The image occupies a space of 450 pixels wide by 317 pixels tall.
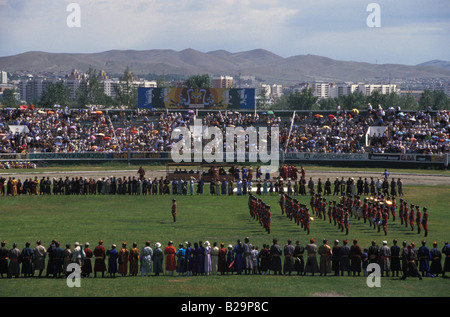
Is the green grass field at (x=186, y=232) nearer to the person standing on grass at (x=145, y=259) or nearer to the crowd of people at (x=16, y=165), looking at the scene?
the person standing on grass at (x=145, y=259)

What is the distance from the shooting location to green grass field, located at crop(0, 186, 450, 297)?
61.4 feet

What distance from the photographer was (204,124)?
72.1 metres

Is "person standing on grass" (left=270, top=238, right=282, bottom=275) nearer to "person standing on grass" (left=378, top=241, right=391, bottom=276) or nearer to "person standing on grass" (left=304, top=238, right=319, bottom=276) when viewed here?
"person standing on grass" (left=304, top=238, right=319, bottom=276)

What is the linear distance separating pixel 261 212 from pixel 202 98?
45.5 metres

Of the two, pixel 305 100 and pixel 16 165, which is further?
pixel 305 100

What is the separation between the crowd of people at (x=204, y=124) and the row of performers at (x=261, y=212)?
32.3 metres

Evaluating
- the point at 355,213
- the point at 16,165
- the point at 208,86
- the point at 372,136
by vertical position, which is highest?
the point at 208,86

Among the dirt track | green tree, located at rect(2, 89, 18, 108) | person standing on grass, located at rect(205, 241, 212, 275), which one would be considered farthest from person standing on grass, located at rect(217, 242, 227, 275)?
green tree, located at rect(2, 89, 18, 108)

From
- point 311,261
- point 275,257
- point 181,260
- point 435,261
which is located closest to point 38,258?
point 181,260

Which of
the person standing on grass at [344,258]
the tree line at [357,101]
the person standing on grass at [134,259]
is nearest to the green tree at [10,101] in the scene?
the tree line at [357,101]

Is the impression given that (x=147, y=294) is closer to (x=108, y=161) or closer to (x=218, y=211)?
(x=218, y=211)

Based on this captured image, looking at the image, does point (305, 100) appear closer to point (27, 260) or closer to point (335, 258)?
point (335, 258)

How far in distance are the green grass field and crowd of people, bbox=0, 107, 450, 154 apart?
18473 millimetres
